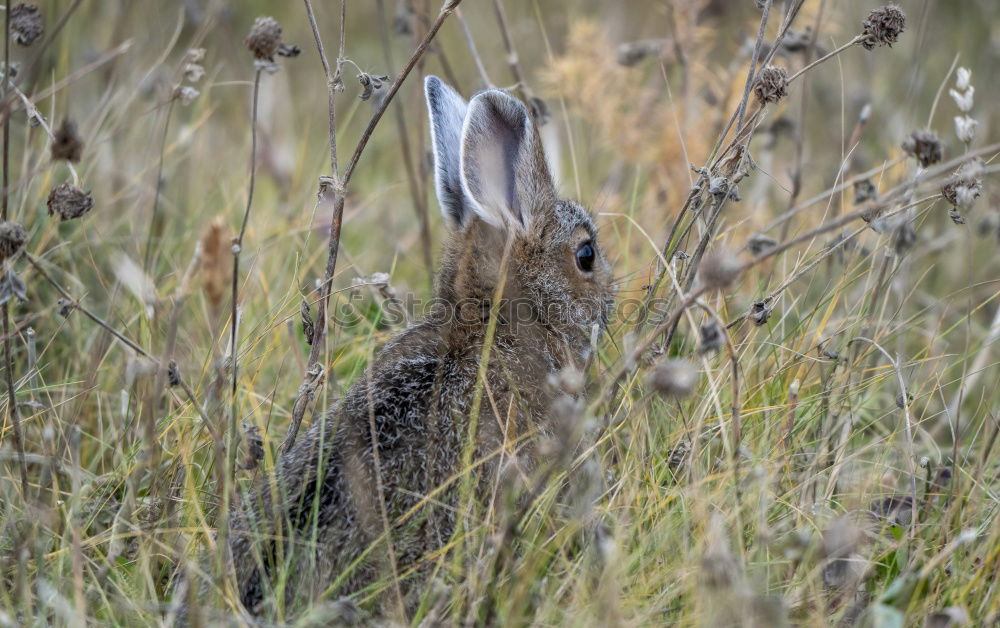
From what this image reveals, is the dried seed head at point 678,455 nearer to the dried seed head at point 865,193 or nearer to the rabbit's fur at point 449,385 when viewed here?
the rabbit's fur at point 449,385

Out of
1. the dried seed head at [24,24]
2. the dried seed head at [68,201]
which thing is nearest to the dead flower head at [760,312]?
the dried seed head at [68,201]

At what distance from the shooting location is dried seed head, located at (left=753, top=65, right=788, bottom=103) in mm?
3613

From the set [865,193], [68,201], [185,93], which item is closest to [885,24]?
[865,193]

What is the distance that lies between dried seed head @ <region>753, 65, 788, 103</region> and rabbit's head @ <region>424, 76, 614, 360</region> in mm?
1129

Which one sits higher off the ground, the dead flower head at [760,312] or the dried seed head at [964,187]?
the dried seed head at [964,187]

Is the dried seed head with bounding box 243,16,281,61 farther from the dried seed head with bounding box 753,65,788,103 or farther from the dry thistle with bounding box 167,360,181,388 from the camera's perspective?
the dried seed head with bounding box 753,65,788,103

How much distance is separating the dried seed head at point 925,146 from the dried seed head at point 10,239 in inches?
113

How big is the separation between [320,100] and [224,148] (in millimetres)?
1153

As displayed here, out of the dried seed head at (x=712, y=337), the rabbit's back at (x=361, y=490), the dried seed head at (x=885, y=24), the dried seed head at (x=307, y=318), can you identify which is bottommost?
the rabbit's back at (x=361, y=490)

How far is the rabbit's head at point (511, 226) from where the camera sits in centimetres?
439

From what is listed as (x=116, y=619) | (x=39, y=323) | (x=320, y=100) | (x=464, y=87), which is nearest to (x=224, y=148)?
(x=320, y=100)

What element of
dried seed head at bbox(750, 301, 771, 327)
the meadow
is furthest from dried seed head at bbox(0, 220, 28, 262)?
dried seed head at bbox(750, 301, 771, 327)

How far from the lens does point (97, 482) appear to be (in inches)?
147

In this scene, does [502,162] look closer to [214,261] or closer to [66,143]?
[66,143]
